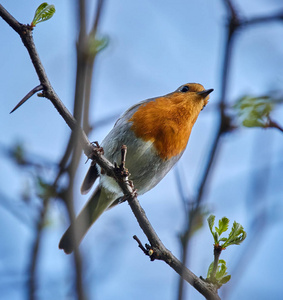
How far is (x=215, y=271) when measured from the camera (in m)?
2.59

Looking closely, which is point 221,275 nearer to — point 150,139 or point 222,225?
point 222,225

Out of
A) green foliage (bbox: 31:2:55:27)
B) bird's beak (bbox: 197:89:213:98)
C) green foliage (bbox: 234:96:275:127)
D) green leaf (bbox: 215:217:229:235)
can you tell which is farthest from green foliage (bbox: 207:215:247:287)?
Result: bird's beak (bbox: 197:89:213:98)

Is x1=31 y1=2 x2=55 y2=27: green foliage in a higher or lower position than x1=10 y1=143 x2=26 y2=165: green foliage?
lower

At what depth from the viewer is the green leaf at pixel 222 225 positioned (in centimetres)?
271

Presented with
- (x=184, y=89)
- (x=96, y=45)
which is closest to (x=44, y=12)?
(x=96, y=45)

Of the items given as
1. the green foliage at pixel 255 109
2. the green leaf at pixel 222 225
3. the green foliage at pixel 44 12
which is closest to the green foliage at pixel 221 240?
the green leaf at pixel 222 225

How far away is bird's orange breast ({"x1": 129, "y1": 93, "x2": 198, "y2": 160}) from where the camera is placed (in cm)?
470

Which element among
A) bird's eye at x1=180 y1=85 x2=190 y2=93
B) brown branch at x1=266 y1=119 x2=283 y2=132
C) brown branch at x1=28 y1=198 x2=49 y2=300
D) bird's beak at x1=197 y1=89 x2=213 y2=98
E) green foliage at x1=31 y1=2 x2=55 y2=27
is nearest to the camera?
brown branch at x1=28 y1=198 x2=49 y2=300

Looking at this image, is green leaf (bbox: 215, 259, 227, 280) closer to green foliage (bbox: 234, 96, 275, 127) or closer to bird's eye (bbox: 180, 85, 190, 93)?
green foliage (bbox: 234, 96, 275, 127)

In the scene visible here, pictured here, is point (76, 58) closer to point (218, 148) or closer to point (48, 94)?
point (48, 94)

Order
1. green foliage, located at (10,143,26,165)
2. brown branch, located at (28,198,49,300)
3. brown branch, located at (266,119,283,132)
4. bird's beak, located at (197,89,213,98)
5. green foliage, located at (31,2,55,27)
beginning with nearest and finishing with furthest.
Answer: brown branch, located at (28,198,49,300), brown branch, located at (266,119,283,132), green foliage, located at (31,2,55,27), green foliage, located at (10,143,26,165), bird's beak, located at (197,89,213,98)

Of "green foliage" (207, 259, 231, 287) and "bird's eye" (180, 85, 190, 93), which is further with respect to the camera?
"bird's eye" (180, 85, 190, 93)

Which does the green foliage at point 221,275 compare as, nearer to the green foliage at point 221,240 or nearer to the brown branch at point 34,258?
the green foliage at point 221,240

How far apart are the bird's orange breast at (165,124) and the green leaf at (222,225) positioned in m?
2.09
